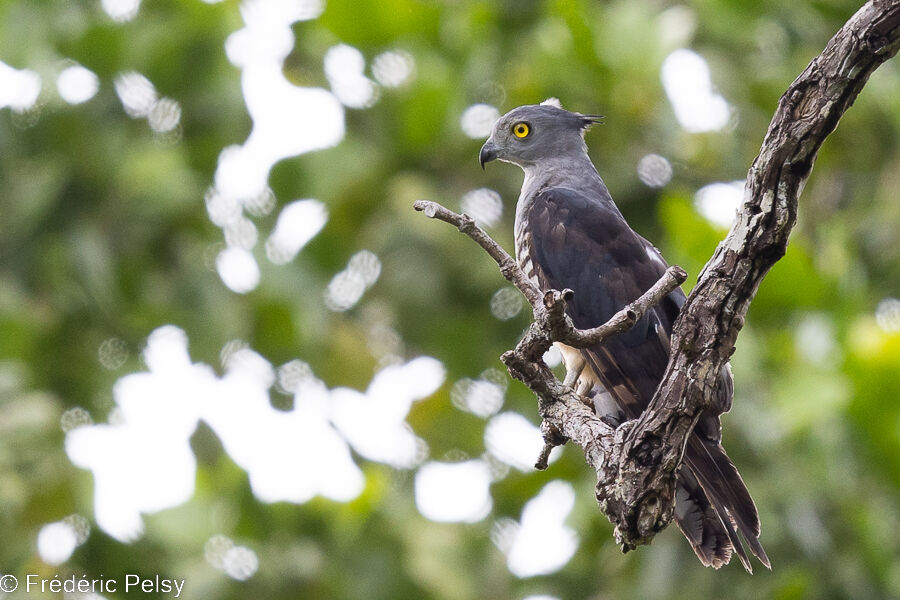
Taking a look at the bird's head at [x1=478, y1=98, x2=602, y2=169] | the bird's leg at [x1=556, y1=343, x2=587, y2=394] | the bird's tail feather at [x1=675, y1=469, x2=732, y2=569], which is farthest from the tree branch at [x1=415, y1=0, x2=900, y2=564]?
the bird's head at [x1=478, y1=98, x2=602, y2=169]

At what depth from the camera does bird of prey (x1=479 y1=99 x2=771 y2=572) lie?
3.62 m

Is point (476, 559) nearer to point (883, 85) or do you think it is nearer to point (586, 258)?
point (586, 258)

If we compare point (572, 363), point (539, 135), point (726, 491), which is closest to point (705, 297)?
point (726, 491)

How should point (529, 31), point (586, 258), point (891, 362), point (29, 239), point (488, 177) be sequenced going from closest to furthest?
1. point (586, 258)
2. point (891, 362)
3. point (488, 177)
4. point (29, 239)
5. point (529, 31)

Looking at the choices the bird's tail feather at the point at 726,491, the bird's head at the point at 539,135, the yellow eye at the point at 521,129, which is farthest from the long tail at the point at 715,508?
the yellow eye at the point at 521,129

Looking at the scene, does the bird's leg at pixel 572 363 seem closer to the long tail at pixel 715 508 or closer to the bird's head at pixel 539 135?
the long tail at pixel 715 508

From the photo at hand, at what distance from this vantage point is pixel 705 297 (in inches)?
113

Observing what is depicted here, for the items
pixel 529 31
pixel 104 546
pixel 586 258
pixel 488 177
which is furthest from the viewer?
pixel 529 31

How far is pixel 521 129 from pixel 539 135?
0.09 m

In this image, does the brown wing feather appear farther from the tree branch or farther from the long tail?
the tree branch

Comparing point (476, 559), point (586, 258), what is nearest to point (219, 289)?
point (476, 559)

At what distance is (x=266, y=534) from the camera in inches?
293

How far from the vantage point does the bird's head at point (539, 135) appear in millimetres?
5172

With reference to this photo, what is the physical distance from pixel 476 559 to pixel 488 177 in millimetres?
2865
